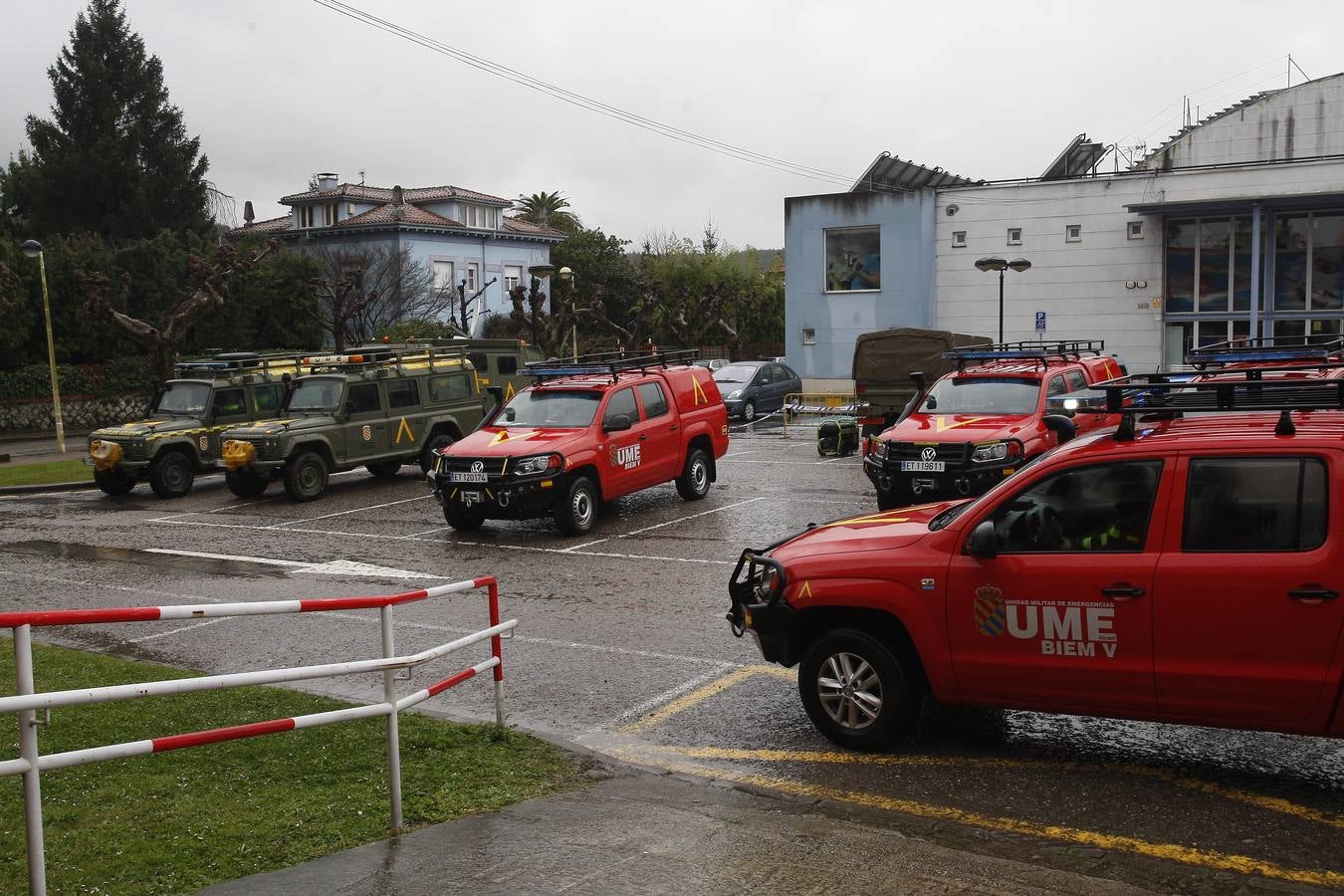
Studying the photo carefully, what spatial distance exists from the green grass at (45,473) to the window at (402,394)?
6.64 metres

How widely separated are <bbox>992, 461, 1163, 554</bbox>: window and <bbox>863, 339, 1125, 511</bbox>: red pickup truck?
7.54 metres

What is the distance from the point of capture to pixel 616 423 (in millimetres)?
15758

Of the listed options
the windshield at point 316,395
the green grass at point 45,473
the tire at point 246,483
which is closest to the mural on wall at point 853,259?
the windshield at point 316,395

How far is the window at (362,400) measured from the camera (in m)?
20.3

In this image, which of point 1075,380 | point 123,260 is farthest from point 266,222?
point 1075,380

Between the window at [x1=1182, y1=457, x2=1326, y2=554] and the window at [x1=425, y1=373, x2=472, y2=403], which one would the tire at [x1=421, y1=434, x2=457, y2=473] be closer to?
the window at [x1=425, y1=373, x2=472, y2=403]

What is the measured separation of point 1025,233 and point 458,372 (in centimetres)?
2113

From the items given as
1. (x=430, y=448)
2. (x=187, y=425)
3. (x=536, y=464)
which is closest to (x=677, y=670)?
(x=536, y=464)

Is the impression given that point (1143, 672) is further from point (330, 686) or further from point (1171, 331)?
point (1171, 331)

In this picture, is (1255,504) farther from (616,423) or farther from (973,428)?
(616,423)

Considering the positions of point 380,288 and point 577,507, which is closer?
point 577,507

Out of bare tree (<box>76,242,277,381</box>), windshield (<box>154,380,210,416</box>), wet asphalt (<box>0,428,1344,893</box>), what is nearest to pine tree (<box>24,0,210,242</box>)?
bare tree (<box>76,242,277,381</box>)

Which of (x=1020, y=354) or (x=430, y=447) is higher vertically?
(x=1020, y=354)

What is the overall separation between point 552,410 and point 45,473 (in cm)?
1362
